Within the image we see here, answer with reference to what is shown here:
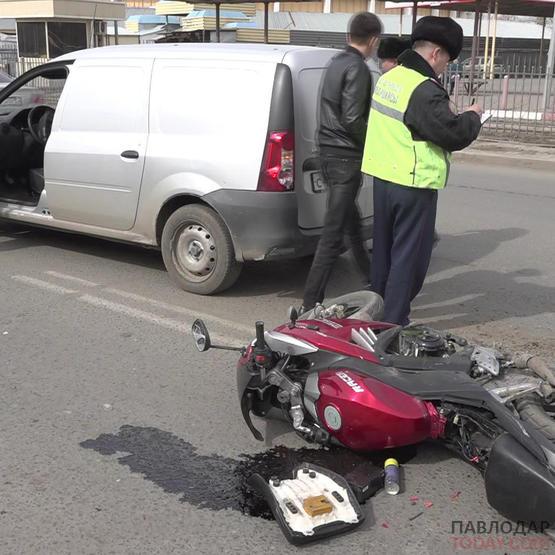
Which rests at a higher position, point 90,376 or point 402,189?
point 402,189

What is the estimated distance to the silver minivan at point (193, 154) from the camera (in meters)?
5.65

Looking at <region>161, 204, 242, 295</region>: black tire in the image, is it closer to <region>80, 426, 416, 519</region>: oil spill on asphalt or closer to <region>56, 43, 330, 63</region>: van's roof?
<region>56, 43, 330, 63</region>: van's roof

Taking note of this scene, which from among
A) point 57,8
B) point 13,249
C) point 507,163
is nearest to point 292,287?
point 13,249

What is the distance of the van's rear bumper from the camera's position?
18.6 ft

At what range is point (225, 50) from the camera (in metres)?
5.90

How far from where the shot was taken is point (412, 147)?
4.47 metres

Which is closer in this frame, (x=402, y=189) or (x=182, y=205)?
(x=402, y=189)

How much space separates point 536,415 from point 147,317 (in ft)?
10.3

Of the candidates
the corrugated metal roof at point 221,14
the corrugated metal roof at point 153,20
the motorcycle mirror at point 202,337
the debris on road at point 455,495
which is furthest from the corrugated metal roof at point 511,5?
the corrugated metal roof at point 153,20

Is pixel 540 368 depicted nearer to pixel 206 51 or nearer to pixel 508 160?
pixel 206 51

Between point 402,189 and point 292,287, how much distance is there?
2.09 meters

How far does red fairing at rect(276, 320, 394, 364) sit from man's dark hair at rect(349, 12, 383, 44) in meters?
2.24

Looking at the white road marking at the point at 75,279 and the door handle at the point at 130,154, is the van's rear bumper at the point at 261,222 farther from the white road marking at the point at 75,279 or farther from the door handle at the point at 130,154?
the white road marking at the point at 75,279

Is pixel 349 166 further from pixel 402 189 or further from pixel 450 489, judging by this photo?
pixel 450 489
